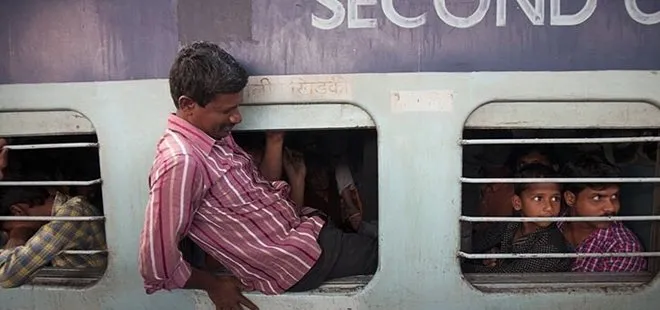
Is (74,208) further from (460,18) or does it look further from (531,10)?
(531,10)

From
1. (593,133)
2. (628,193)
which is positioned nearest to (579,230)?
(628,193)

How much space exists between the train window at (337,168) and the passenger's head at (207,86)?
1.96 ft

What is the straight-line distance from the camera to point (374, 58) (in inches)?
74.5

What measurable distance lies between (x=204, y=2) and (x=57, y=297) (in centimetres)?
113

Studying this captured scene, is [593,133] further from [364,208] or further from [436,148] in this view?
[364,208]

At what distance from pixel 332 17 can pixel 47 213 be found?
1.47 metres

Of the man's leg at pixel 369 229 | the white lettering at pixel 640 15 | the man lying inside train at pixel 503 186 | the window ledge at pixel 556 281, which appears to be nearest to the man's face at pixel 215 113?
the man's leg at pixel 369 229

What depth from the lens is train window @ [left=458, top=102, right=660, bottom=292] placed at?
6.28ft

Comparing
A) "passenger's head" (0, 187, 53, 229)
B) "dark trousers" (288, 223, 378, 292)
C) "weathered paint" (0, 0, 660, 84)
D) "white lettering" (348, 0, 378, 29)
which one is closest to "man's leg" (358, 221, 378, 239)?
"dark trousers" (288, 223, 378, 292)

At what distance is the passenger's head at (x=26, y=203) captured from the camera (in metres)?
2.37

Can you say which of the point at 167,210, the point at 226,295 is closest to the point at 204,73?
the point at 167,210

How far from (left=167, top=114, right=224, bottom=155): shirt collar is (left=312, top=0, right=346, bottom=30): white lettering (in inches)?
19.3

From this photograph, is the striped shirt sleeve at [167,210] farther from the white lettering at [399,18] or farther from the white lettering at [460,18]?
the white lettering at [460,18]

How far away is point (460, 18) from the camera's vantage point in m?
1.86
